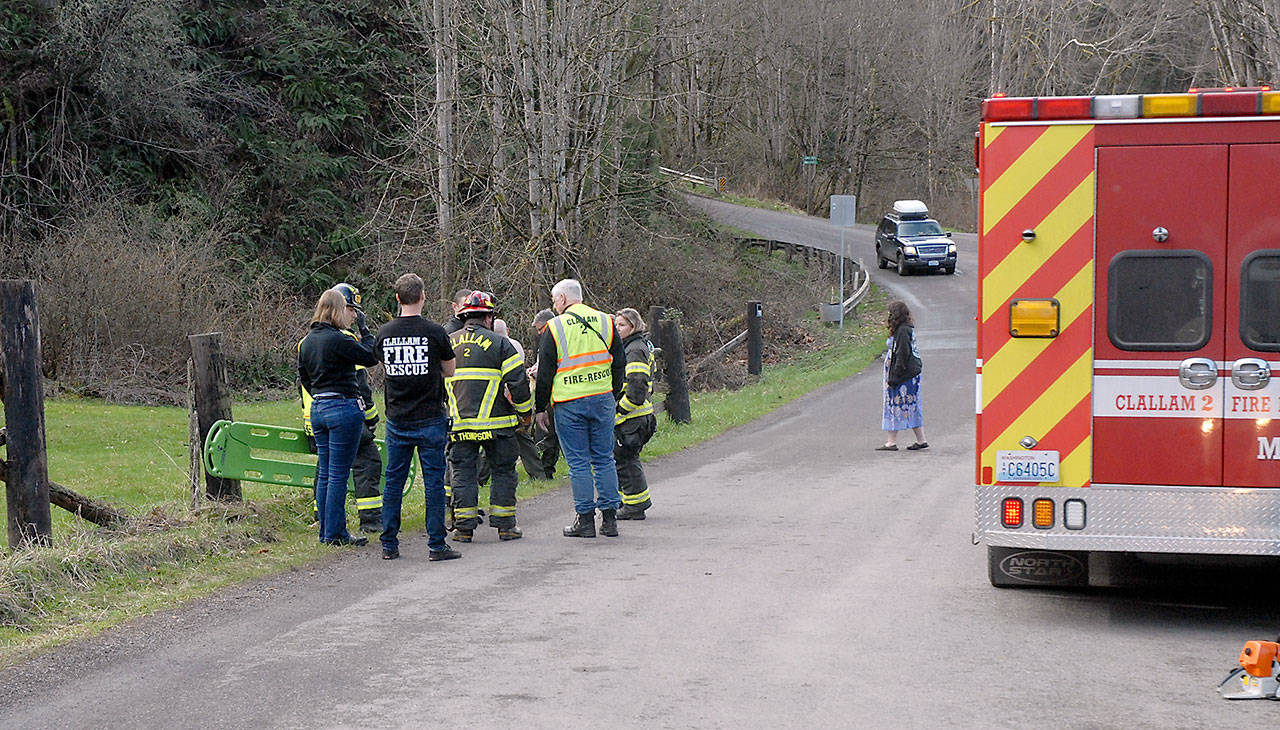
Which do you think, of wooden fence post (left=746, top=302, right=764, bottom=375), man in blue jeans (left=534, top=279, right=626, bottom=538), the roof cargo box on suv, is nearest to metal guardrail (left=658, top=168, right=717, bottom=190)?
wooden fence post (left=746, top=302, right=764, bottom=375)

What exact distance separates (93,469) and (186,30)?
19478 mm

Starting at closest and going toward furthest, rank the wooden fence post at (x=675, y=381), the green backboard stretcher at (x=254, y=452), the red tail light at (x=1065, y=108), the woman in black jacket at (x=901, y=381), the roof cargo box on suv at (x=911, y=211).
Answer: the red tail light at (x=1065, y=108) < the green backboard stretcher at (x=254, y=452) < the woman in black jacket at (x=901, y=381) < the wooden fence post at (x=675, y=381) < the roof cargo box on suv at (x=911, y=211)

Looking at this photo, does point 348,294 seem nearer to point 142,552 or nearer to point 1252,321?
point 142,552

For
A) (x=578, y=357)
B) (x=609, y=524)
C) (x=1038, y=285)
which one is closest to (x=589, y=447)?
(x=609, y=524)

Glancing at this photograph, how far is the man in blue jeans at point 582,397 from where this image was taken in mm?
9836

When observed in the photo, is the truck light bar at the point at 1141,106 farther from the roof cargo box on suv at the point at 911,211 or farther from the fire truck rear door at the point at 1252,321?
the roof cargo box on suv at the point at 911,211

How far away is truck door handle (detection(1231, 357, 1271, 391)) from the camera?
6812 mm

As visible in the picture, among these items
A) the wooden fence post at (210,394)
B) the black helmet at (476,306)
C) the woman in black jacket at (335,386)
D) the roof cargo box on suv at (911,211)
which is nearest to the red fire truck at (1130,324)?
the black helmet at (476,306)

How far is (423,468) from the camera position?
9172 millimetres

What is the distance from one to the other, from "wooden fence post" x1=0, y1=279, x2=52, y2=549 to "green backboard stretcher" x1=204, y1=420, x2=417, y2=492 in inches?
55.5

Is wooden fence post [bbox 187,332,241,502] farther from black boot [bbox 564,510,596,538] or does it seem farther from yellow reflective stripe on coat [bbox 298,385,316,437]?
black boot [bbox 564,510,596,538]

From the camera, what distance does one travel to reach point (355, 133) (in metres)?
35.0

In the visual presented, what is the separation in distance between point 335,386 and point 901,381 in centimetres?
777

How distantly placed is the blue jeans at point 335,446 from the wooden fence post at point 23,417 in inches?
71.0
